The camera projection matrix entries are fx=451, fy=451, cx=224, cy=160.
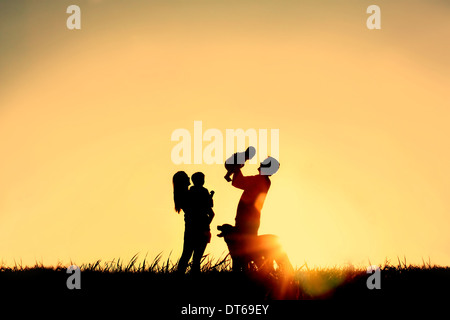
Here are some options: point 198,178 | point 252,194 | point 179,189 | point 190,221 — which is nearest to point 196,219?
point 190,221

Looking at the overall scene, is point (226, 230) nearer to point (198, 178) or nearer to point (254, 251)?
point (254, 251)

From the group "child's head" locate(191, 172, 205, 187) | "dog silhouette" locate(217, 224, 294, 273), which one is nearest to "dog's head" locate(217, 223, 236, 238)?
"dog silhouette" locate(217, 224, 294, 273)

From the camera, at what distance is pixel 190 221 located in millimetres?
7578

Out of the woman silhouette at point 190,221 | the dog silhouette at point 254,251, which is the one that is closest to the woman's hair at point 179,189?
the woman silhouette at point 190,221

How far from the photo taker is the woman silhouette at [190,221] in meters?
7.52

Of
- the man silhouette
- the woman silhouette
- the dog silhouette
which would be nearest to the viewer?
the dog silhouette

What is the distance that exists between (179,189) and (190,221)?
1.87 ft

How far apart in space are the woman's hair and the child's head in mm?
167

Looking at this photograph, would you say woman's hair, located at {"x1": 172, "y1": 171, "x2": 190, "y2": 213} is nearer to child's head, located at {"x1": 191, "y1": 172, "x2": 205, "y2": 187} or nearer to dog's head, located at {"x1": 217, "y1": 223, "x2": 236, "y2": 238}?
child's head, located at {"x1": 191, "y1": 172, "x2": 205, "y2": 187}

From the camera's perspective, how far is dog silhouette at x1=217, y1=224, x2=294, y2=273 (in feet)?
21.7

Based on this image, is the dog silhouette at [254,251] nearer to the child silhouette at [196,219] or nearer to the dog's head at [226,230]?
the dog's head at [226,230]

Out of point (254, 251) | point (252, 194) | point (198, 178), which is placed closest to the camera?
point (254, 251)
